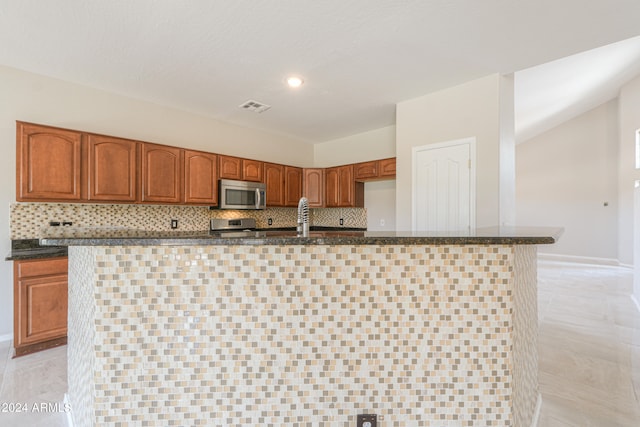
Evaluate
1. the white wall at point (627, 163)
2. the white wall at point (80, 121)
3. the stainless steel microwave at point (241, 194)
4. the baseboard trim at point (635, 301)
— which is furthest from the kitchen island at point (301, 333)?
the white wall at point (627, 163)

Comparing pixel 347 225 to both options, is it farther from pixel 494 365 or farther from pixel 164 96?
pixel 494 365

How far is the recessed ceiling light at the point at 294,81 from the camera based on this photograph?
315cm

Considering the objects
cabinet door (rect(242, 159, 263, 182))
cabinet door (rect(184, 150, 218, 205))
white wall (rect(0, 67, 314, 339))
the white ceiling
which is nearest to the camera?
the white ceiling

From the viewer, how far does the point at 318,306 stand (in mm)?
1296

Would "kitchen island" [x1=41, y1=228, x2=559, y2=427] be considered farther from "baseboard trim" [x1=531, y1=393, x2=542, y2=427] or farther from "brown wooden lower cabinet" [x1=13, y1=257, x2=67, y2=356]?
"brown wooden lower cabinet" [x1=13, y1=257, x2=67, y2=356]

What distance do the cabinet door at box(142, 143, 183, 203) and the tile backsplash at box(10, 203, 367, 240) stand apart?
37cm

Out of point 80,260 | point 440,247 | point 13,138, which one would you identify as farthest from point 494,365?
point 13,138

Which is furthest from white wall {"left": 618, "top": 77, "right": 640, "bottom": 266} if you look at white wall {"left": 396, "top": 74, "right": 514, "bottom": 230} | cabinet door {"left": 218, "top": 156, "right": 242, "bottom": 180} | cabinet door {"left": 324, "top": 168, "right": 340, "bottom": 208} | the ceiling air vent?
cabinet door {"left": 218, "top": 156, "right": 242, "bottom": 180}

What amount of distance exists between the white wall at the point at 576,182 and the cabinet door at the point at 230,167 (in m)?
7.94

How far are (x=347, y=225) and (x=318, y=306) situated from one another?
14.3 ft

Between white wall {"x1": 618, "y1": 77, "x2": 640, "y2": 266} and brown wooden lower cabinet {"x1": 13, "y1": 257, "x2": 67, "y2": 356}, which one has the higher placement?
white wall {"x1": 618, "y1": 77, "x2": 640, "y2": 266}

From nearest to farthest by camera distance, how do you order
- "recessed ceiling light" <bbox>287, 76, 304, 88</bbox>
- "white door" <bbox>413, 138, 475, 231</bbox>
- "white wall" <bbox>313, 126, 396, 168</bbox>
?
"recessed ceiling light" <bbox>287, 76, 304, 88</bbox> < "white door" <bbox>413, 138, 475, 231</bbox> < "white wall" <bbox>313, 126, 396, 168</bbox>

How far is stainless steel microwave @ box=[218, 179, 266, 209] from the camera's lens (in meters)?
4.15

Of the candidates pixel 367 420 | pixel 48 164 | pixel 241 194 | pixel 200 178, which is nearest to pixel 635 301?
pixel 367 420
